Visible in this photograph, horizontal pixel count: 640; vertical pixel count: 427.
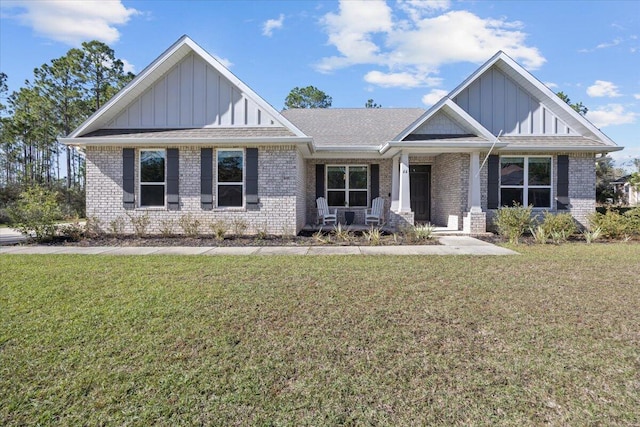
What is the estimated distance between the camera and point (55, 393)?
8.31ft

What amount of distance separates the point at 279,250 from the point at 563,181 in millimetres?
10306

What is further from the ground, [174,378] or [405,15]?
[405,15]

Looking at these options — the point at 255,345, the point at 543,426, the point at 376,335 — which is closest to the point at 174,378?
the point at 255,345

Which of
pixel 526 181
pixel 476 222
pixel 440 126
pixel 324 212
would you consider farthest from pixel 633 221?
pixel 324 212

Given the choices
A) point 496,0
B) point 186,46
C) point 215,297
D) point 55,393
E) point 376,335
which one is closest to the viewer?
Answer: point 55,393

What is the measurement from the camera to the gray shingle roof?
10766mm

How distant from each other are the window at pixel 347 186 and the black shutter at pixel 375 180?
249mm

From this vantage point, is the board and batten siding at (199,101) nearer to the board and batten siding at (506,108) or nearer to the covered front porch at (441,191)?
the covered front porch at (441,191)

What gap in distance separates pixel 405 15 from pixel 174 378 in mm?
12691

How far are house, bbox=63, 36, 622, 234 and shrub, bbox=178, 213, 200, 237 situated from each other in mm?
170

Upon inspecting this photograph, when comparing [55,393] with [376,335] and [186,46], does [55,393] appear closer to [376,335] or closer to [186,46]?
[376,335]

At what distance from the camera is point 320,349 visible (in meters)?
3.19

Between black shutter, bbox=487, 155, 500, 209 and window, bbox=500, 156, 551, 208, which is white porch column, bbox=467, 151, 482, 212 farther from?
window, bbox=500, 156, 551, 208

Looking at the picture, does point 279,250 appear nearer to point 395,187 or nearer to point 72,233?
point 395,187
